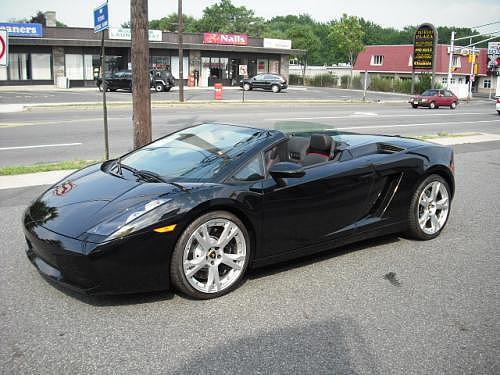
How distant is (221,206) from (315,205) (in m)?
0.94

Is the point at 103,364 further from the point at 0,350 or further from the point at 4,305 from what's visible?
the point at 4,305

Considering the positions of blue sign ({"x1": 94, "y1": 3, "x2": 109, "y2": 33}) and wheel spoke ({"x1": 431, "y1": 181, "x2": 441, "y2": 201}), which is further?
blue sign ({"x1": 94, "y1": 3, "x2": 109, "y2": 33})

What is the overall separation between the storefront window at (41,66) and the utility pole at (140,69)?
3908 centimetres

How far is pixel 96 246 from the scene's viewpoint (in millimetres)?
3525

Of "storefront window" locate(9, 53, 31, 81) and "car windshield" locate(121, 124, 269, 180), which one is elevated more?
"storefront window" locate(9, 53, 31, 81)

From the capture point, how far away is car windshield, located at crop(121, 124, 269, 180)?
14.3 feet

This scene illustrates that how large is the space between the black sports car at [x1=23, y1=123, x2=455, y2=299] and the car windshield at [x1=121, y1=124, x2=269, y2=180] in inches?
0.5

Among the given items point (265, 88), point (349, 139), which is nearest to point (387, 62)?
point (265, 88)

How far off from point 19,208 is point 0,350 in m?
3.64

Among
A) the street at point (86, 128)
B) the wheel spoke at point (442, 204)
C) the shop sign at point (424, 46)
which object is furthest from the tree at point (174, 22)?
the wheel spoke at point (442, 204)

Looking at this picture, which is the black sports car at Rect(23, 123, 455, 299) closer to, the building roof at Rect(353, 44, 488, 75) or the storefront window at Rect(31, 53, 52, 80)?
the storefront window at Rect(31, 53, 52, 80)

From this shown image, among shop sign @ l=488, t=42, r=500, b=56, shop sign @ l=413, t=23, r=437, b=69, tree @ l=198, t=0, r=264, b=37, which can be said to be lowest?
shop sign @ l=413, t=23, r=437, b=69

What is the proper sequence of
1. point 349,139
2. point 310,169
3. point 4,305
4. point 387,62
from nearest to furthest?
1. point 4,305
2. point 310,169
3. point 349,139
4. point 387,62


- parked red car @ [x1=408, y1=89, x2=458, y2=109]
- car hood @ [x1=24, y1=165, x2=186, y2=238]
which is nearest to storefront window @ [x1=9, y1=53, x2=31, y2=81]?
parked red car @ [x1=408, y1=89, x2=458, y2=109]
